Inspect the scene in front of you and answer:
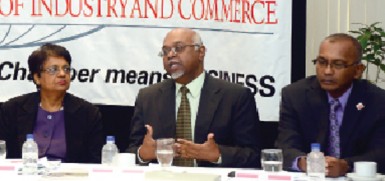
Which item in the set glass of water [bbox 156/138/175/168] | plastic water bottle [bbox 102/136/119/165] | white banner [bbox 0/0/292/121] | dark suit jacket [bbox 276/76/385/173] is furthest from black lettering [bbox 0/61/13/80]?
dark suit jacket [bbox 276/76/385/173]

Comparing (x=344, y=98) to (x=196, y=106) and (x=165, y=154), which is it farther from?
(x=165, y=154)

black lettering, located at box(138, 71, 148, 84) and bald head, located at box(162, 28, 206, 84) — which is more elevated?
bald head, located at box(162, 28, 206, 84)

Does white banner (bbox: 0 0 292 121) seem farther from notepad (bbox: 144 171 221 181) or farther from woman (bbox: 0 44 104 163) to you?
notepad (bbox: 144 171 221 181)

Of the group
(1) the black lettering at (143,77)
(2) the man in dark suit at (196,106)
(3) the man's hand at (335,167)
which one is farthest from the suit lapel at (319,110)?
(1) the black lettering at (143,77)

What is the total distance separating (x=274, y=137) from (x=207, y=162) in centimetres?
158

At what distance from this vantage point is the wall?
5.74 metres

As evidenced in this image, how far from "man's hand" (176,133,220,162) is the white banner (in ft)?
4.26

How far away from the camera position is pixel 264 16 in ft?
17.1

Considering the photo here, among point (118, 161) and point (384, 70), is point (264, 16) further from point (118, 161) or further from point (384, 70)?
point (118, 161)

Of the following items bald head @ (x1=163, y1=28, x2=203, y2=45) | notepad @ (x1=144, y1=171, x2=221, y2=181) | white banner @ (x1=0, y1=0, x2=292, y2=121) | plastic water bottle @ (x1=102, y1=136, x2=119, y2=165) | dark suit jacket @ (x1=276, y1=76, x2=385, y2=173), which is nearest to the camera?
notepad @ (x1=144, y1=171, x2=221, y2=181)

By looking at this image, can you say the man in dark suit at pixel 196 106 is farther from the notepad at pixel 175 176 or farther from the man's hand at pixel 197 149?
the notepad at pixel 175 176

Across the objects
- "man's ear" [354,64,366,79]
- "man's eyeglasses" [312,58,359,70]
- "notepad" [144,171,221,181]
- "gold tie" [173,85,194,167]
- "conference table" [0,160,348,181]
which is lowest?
"conference table" [0,160,348,181]

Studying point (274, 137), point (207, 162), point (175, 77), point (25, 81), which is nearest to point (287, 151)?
point (207, 162)

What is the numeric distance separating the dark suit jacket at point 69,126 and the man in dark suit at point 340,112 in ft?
3.73
